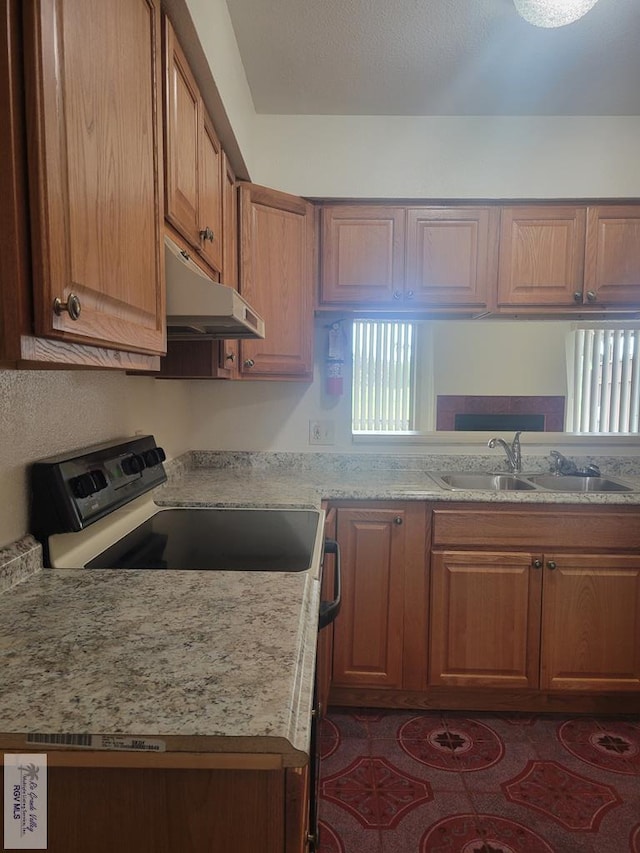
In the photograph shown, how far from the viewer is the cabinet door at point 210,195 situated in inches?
57.2

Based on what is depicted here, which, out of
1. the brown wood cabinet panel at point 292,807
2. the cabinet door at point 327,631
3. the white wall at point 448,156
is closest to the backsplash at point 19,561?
the brown wood cabinet panel at point 292,807

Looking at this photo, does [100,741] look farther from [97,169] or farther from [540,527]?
[540,527]

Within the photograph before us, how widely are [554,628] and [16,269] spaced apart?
2.13 metres

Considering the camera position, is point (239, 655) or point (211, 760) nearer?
point (211, 760)

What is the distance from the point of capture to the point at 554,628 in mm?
1976

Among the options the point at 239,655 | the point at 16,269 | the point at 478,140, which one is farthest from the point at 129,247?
the point at 478,140

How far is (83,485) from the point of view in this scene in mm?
1180

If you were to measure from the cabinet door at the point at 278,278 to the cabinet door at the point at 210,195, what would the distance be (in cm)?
31

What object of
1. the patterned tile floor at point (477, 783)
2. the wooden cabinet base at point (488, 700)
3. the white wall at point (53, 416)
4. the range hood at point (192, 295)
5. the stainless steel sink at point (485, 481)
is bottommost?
the patterned tile floor at point (477, 783)

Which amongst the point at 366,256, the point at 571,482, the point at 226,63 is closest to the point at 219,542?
the point at 366,256

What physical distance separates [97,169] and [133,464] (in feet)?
2.94

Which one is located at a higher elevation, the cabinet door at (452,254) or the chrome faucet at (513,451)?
the cabinet door at (452,254)

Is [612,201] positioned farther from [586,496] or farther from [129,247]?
[129,247]

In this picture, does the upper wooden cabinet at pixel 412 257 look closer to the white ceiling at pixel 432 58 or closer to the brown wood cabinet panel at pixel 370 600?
the white ceiling at pixel 432 58
